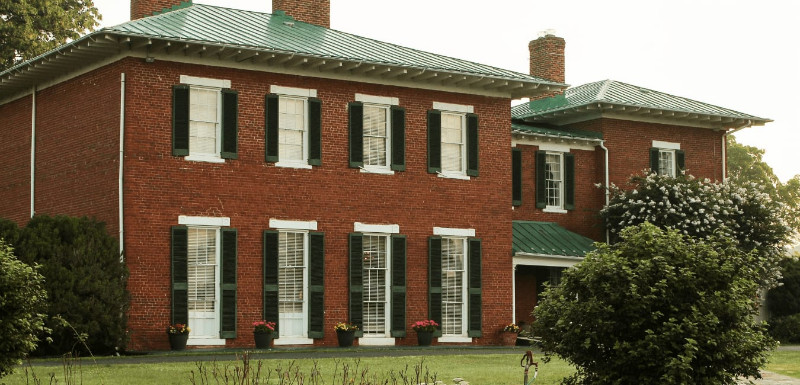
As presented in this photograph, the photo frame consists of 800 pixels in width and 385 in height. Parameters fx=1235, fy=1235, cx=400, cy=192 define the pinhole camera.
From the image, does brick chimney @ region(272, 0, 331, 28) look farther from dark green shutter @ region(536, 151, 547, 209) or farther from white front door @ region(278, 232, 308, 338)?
white front door @ region(278, 232, 308, 338)

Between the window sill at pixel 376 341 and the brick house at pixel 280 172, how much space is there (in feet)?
0.13

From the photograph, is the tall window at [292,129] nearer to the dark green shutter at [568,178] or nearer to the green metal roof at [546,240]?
the green metal roof at [546,240]

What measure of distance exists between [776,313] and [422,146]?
14.5 meters

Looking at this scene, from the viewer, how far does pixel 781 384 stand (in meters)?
18.8

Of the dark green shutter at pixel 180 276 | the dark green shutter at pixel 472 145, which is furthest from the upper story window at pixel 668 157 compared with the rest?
the dark green shutter at pixel 180 276

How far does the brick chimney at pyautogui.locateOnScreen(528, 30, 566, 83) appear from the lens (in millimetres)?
37156

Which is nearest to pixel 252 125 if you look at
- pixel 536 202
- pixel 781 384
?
pixel 536 202

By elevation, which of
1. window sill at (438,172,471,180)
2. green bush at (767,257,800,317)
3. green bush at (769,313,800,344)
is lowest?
green bush at (769,313,800,344)

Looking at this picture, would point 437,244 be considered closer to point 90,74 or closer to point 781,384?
point 90,74

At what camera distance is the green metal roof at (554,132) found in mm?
32156

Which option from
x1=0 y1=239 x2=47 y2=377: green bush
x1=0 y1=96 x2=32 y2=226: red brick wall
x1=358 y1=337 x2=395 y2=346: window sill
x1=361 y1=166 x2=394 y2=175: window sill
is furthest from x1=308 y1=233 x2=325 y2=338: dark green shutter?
x1=0 y1=239 x2=47 y2=377: green bush

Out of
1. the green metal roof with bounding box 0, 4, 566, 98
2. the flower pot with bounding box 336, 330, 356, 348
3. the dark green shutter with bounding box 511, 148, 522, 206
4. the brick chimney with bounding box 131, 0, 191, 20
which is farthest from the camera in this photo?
the dark green shutter with bounding box 511, 148, 522, 206

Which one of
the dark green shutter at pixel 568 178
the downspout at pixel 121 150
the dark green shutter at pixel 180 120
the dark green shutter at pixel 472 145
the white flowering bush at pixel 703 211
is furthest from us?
the dark green shutter at pixel 568 178

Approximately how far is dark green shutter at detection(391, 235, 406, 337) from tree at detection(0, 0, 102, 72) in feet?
51.4
